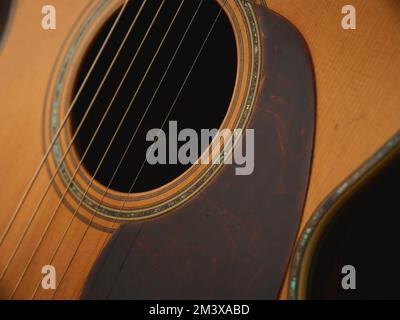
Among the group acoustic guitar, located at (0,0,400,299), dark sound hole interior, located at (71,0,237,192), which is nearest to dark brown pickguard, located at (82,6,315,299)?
acoustic guitar, located at (0,0,400,299)

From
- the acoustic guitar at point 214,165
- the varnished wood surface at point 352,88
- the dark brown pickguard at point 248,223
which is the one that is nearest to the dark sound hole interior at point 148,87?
the acoustic guitar at point 214,165

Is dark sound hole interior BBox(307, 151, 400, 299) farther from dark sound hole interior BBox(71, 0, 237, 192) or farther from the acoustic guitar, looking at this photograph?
dark sound hole interior BBox(71, 0, 237, 192)

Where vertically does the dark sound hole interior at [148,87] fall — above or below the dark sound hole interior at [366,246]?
above

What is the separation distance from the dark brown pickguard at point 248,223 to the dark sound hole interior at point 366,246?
1.9 inches

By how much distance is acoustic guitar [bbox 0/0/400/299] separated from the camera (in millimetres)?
573

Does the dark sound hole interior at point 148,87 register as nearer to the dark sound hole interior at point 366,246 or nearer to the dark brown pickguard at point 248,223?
the dark brown pickguard at point 248,223

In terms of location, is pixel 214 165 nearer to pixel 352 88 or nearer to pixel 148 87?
pixel 352 88

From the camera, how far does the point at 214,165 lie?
25.0 inches

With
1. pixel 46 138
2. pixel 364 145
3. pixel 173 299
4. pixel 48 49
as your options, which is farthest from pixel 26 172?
pixel 364 145

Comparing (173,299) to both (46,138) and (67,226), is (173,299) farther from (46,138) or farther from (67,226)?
(46,138)

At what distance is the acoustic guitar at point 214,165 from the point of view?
1.88 ft

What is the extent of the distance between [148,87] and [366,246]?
1.58 feet

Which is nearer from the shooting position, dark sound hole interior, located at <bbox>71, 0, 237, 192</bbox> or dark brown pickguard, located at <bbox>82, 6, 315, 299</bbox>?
dark brown pickguard, located at <bbox>82, 6, 315, 299</bbox>

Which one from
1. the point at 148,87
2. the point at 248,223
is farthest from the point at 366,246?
the point at 148,87
